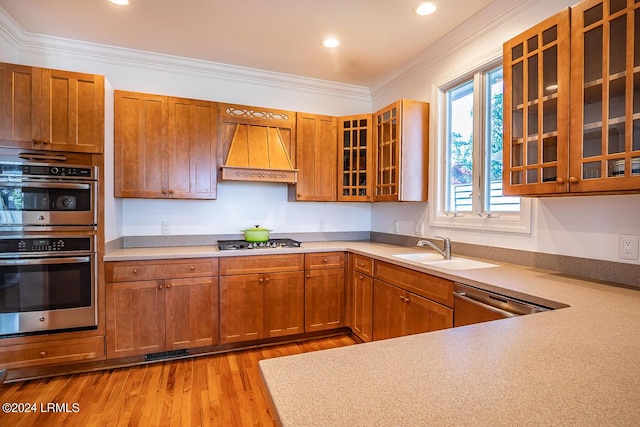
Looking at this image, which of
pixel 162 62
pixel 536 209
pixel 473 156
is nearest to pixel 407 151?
pixel 473 156

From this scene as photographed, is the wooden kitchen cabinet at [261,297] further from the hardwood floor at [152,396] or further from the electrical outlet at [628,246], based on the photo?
the electrical outlet at [628,246]

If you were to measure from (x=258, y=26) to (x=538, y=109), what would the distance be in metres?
2.07

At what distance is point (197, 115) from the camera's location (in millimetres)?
3006

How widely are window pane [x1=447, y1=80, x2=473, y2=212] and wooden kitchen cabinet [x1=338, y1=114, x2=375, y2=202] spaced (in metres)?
0.81

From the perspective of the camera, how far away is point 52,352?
7.84ft

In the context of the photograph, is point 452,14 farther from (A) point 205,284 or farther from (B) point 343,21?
(A) point 205,284

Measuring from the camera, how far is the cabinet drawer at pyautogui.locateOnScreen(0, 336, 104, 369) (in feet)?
7.59

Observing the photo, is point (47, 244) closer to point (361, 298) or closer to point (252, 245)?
point (252, 245)

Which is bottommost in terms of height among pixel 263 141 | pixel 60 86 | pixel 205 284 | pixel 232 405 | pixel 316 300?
pixel 232 405

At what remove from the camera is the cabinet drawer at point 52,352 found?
2314mm

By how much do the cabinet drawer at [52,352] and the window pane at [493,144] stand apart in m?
3.15

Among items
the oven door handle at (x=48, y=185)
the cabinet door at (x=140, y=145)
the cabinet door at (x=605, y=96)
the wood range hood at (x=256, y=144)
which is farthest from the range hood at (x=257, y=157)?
the cabinet door at (x=605, y=96)

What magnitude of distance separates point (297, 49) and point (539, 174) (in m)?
2.23

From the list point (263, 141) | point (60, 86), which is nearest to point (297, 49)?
point (263, 141)
